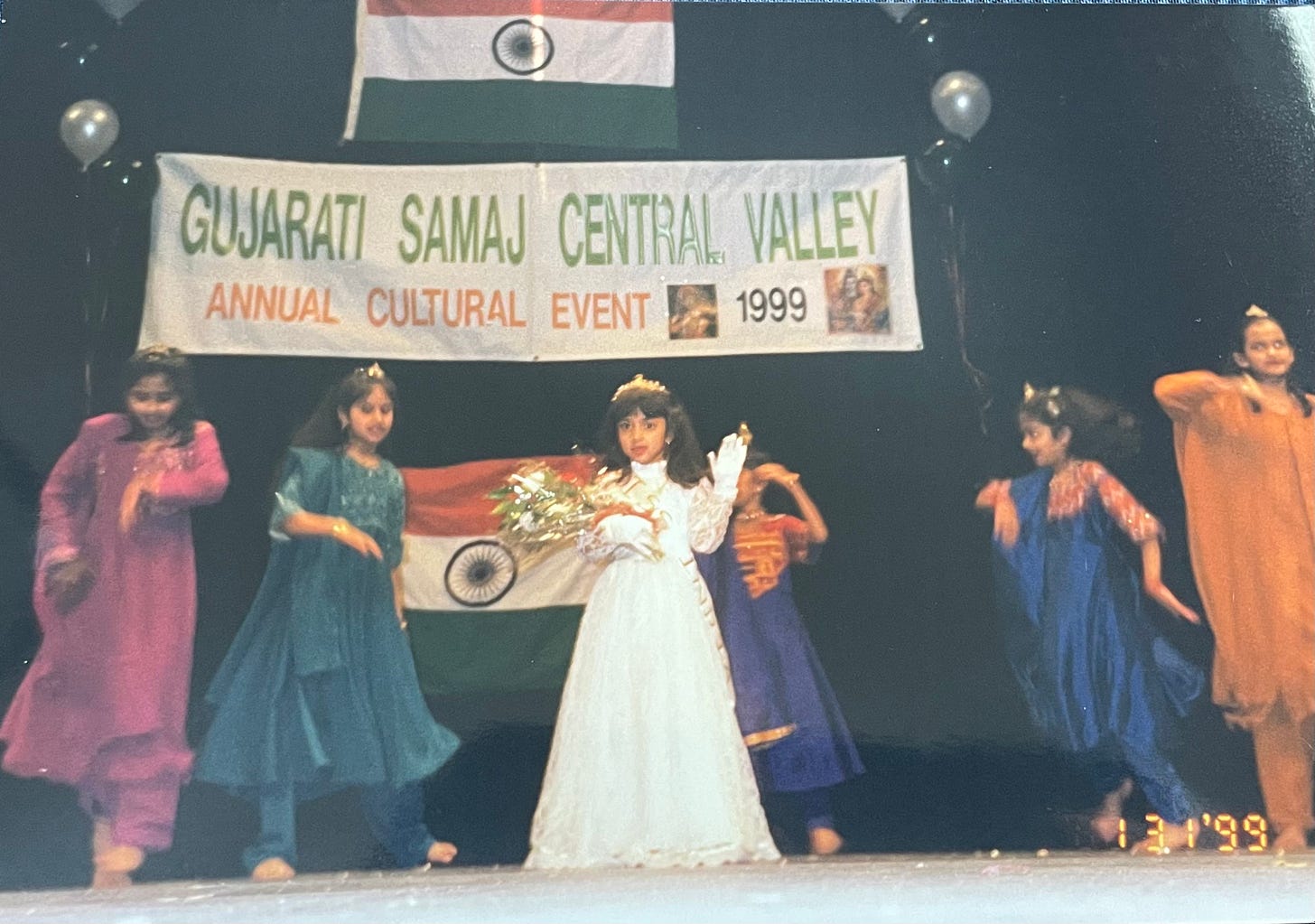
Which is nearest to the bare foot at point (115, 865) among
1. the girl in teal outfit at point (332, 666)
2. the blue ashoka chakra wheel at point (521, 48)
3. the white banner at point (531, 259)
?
the girl in teal outfit at point (332, 666)

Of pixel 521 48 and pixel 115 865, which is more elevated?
pixel 521 48

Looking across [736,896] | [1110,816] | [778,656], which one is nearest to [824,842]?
[736,896]

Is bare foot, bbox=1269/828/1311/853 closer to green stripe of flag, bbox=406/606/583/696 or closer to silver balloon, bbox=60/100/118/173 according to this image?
green stripe of flag, bbox=406/606/583/696

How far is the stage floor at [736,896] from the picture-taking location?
3.80m

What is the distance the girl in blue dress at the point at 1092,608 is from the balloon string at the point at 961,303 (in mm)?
119

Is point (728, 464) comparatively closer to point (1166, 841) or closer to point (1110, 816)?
point (1110, 816)

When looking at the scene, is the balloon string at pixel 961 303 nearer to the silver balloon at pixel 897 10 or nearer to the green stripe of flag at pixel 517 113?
the silver balloon at pixel 897 10

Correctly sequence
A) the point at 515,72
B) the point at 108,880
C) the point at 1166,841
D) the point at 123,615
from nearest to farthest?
the point at 108,880 → the point at 123,615 → the point at 1166,841 → the point at 515,72

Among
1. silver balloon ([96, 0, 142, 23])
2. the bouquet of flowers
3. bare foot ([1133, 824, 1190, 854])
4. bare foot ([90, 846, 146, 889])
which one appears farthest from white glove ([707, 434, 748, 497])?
silver balloon ([96, 0, 142, 23])

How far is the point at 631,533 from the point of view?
4.11 meters

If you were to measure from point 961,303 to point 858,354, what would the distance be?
35 centimetres

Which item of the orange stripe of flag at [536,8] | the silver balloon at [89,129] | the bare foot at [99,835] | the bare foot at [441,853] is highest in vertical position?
the orange stripe of flag at [536,8]

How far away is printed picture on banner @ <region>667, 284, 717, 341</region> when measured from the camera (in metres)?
4.21

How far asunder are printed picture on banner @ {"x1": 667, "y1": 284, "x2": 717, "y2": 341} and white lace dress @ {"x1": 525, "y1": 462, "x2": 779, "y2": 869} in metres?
0.40
